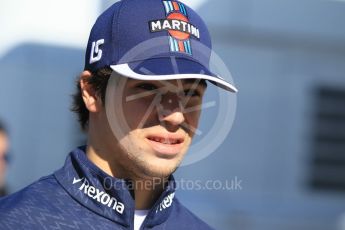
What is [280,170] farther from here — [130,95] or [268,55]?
[130,95]

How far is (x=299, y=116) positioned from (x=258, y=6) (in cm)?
128

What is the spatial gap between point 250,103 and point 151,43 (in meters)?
5.50

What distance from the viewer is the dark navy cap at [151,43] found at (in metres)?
2.06

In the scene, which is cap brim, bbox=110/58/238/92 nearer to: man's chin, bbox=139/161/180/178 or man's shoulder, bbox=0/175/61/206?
man's chin, bbox=139/161/180/178

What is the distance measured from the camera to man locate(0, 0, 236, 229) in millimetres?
2045

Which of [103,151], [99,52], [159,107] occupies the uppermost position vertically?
[99,52]

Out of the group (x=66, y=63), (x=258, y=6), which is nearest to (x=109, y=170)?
(x=66, y=63)

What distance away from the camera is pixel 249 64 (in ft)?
24.6

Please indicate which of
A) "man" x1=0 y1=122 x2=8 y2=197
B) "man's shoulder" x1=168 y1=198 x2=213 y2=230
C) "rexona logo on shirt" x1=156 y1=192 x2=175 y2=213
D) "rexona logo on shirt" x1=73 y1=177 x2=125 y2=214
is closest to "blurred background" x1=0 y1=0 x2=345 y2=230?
"man" x1=0 y1=122 x2=8 y2=197

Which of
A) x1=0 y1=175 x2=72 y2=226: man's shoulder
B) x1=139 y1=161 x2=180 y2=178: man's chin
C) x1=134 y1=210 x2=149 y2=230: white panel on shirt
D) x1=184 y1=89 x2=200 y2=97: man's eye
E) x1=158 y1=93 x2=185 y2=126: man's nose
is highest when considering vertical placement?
x1=184 y1=89 x2=200 y2=97: man's eye

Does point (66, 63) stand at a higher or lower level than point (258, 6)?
lower

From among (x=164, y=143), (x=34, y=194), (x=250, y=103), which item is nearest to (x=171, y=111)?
(x=164, y=143)

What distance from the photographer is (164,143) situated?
2.06 meters

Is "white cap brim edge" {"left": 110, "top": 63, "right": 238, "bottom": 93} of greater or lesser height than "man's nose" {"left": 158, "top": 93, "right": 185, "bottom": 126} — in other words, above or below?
above
